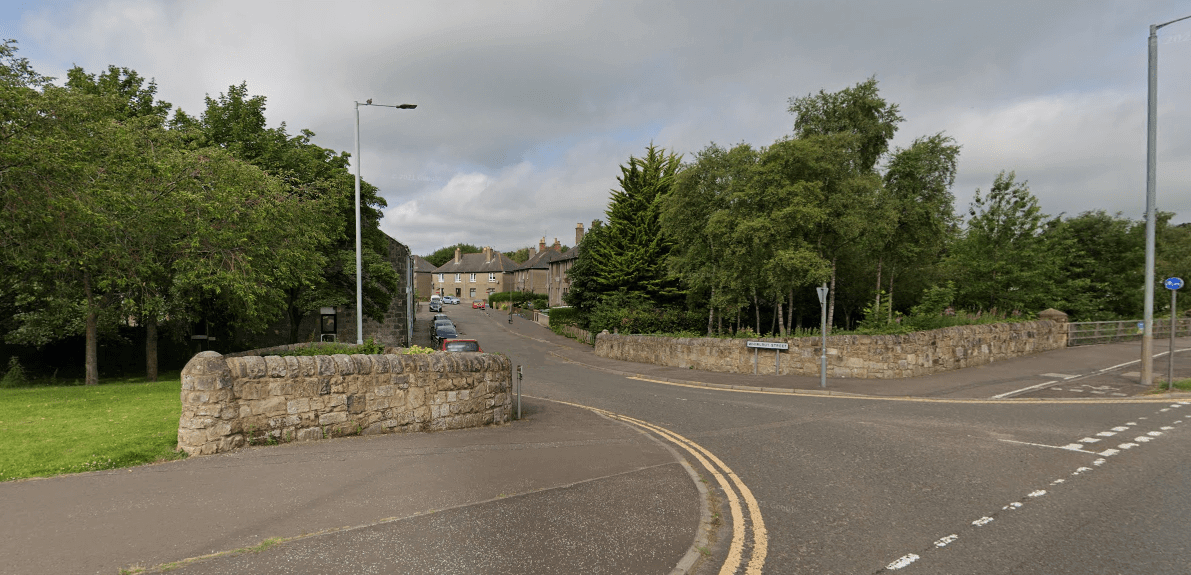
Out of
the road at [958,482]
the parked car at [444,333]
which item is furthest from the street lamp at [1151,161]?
the parked car at [444,333]

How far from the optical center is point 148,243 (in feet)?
47.3

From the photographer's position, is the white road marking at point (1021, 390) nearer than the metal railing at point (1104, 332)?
Yes

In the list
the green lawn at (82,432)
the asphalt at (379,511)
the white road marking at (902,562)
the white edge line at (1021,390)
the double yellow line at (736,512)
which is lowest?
the white edge line at (1021,390)

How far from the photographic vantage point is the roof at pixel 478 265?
337 ft

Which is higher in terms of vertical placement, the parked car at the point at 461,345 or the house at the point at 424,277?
the house at the point at 424,277

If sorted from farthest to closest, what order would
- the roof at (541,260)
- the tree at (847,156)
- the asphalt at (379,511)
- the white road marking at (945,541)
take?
the roof at (541,260) → the tree at (847,156) → the white road marking at (945,541) → the asphalt at (379,511)

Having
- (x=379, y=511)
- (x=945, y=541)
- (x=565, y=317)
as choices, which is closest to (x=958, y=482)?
(x=945, y=541)

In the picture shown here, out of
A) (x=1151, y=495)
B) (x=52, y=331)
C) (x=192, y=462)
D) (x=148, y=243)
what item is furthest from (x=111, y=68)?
(x=1151, y=495)

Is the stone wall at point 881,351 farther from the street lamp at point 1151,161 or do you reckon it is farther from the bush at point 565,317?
the bush at point 565,317

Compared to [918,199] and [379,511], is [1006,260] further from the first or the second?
[379,511]

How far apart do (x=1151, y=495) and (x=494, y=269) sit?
99712 millimetres

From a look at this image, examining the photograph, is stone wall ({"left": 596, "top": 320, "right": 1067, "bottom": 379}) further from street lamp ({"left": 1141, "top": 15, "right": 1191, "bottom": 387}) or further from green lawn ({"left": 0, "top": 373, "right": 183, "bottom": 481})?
green lawn ({"left": 0, "top": 373, "right": 183, "bottom": 481})

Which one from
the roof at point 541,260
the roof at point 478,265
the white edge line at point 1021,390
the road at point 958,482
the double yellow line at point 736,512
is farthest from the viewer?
the roof at point 478,265

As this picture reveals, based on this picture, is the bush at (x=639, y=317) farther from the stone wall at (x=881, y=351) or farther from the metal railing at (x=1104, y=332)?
the metal railing at (x=1104, y=332)
